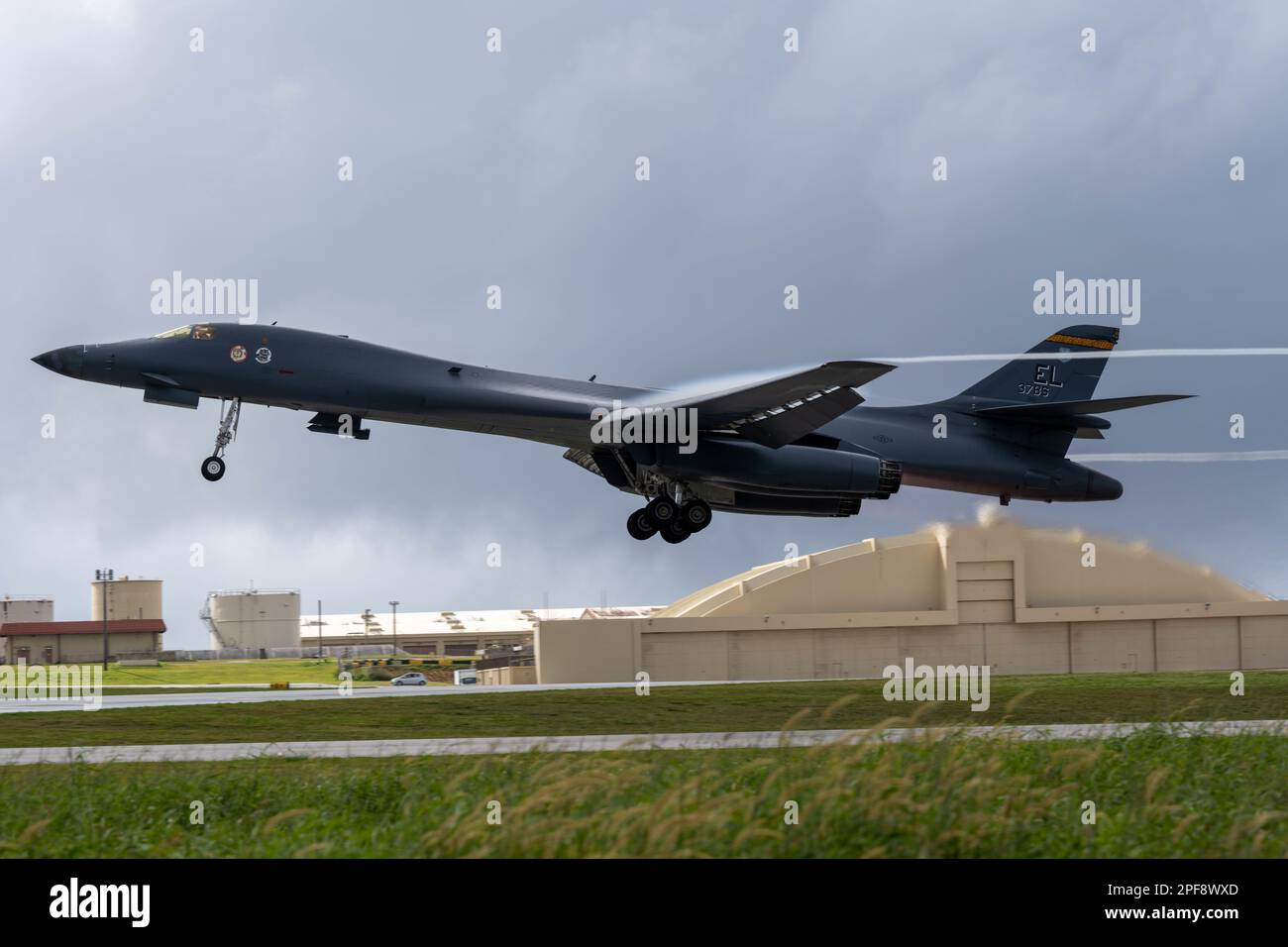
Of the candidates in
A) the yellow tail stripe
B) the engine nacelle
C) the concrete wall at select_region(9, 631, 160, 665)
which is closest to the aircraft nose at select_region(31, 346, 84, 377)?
the engine nacelle

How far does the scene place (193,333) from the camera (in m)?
27.1

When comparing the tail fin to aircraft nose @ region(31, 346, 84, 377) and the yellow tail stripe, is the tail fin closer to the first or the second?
the yellow tail stripe

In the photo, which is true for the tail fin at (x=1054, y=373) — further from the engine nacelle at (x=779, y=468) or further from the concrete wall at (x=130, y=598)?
the concrete wall at (x=130, y=598)

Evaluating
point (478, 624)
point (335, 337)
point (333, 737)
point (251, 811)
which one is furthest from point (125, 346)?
point (478, 624)

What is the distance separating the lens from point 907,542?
216 feet

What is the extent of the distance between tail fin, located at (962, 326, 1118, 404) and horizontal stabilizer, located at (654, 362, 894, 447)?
5.70 metres

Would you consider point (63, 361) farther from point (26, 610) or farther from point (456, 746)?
point (26, 610)

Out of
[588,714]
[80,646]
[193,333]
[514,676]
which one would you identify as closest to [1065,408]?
[588,714]

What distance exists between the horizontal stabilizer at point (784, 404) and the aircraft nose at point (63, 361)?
1230 centimetres

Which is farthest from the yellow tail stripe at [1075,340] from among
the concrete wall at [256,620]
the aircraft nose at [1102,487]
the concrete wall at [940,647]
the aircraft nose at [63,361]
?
the concrete wall at [256,620]

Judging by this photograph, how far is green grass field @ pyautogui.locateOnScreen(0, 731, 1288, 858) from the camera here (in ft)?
32.6

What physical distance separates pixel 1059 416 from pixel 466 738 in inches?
617

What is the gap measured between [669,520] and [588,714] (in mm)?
5906

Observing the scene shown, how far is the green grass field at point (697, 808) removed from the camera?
9.92 metres
